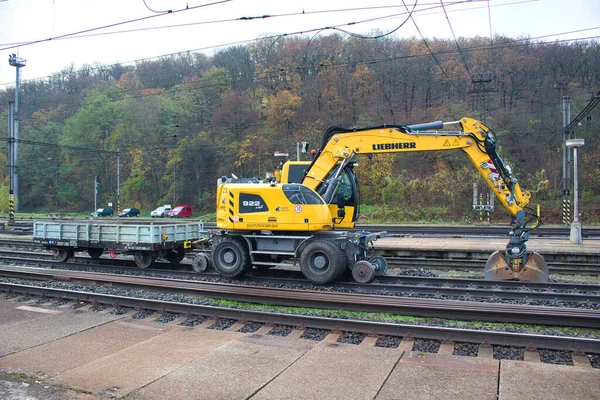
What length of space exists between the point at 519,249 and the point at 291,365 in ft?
24.6

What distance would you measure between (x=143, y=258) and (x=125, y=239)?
836 mm

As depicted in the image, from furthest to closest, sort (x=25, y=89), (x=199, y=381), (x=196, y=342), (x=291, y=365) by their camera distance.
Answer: (x=25, y=89)
(x=196, y=342)
(x=291, y=365)
(x=199, y=381)

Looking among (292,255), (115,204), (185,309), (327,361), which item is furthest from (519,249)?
(115,204)

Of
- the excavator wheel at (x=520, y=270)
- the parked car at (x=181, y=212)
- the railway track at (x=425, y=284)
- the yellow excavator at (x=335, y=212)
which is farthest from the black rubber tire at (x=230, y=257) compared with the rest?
the parked car at (x=181, y=212)

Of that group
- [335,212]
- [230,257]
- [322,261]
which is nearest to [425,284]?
[322,261]

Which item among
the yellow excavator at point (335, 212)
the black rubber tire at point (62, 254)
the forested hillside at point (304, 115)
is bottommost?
the black rubber tire at point (62, 254)

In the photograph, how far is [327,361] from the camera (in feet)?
20.4

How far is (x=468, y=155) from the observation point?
39.8 ft

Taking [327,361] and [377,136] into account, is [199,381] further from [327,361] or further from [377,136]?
[377,136]

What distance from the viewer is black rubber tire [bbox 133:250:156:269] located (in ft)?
49.3

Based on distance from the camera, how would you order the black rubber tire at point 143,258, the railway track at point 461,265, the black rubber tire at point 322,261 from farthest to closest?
the black rubber tire at point 143,258, the railway track at point 461,265, the black rubber tire at point 322,261

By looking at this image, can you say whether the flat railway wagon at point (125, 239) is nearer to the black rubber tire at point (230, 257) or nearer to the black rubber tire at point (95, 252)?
the black rubber tire at point (95, 252)

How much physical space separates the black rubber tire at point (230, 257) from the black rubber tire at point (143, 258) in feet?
10.5

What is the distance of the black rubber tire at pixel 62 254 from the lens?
16547 mm
